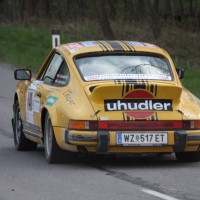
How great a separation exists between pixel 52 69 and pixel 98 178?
2.37 m

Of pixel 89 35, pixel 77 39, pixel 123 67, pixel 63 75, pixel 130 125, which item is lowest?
pixel 89 35

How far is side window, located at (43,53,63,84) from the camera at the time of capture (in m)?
11.3

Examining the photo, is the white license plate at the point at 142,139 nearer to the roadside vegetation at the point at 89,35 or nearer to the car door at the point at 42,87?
the car door at the point at 42,87

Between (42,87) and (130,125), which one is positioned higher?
(42,87)

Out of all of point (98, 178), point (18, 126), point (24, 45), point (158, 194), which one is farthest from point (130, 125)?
point (24, 45)

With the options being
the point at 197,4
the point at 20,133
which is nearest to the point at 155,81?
the point at 20,133

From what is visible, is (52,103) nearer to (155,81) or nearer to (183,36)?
(155,81)

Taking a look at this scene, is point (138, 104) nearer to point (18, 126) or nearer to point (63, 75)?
point (63, 75)

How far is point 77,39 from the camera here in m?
35.1

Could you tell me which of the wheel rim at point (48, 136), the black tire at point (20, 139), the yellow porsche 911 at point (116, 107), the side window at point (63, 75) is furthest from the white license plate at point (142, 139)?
the black tire at point (20, 139)

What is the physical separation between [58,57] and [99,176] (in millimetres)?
2320

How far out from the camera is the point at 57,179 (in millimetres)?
9453

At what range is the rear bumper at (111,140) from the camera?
9938 mm

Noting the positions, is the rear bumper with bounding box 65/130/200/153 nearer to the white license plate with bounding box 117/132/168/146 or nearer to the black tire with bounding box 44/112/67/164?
the white license plate with bounding box 117/132/168/146
